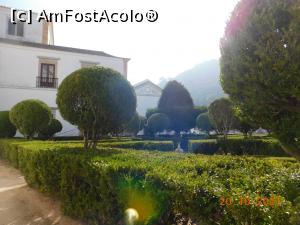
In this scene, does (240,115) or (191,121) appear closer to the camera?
(240,115)

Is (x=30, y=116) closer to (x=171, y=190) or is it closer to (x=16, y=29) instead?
(x=171, y=190)

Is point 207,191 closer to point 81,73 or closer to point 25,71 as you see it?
point 81,73

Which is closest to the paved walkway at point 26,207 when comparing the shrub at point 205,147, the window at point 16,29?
the shrub at point 205,147

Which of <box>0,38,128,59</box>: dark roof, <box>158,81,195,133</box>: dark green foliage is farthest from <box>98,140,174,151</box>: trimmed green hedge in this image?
<box>158,81,195,133</box>: dark green foliage

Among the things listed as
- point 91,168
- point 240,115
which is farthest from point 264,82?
point 91,168

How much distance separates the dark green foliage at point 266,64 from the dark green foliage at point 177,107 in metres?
30.4

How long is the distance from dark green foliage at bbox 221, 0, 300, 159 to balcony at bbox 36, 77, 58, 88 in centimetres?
2579

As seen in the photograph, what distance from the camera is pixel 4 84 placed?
27297 millimetres

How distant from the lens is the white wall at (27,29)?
106ft

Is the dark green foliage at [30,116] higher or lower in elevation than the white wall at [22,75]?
lower

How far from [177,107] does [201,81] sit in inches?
2632

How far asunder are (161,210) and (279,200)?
4.54ft

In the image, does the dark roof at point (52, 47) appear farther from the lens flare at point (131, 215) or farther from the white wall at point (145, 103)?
the lens flare at point (131, 215)

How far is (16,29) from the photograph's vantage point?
33.6 metres
